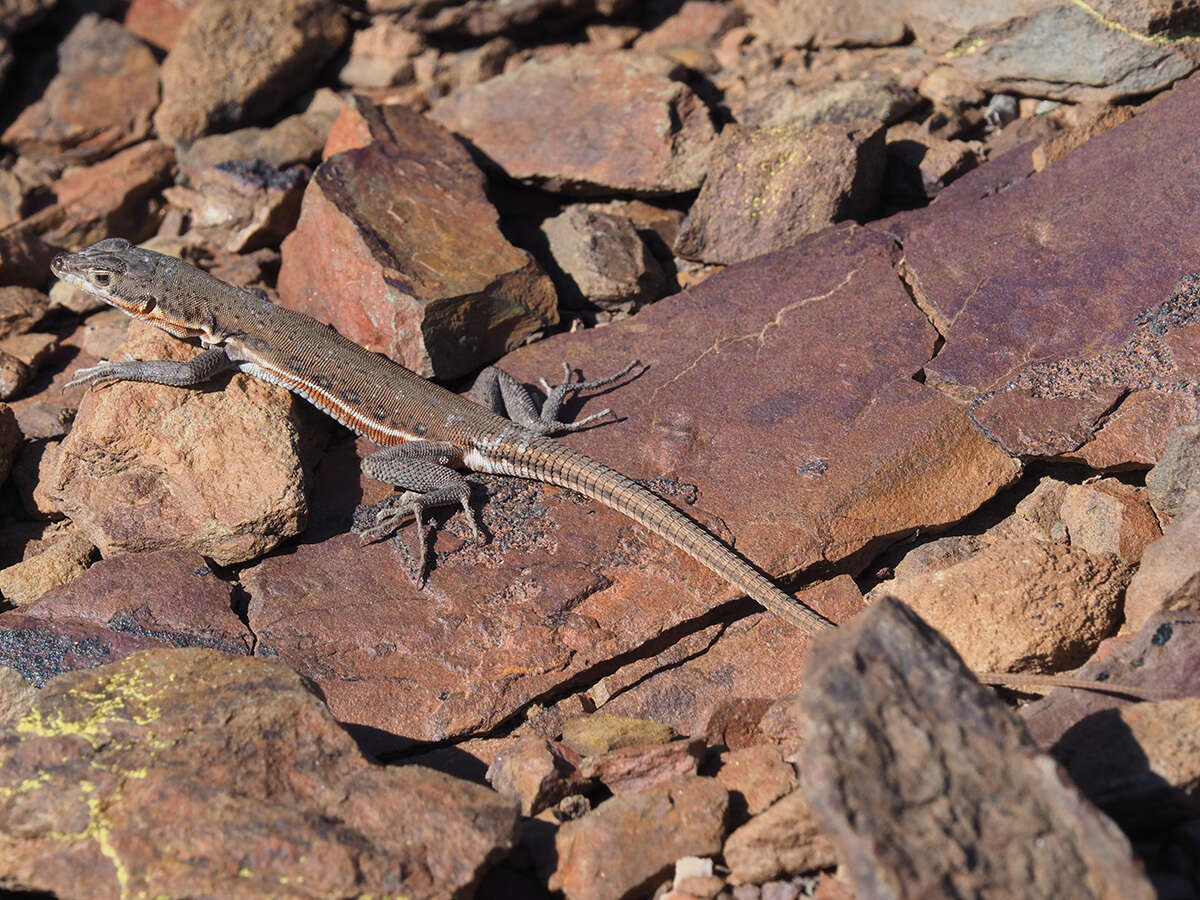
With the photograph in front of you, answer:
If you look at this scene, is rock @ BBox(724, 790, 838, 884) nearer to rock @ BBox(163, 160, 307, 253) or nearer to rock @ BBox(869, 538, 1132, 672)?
rock @ BBox(869, 538, 1132, 672)

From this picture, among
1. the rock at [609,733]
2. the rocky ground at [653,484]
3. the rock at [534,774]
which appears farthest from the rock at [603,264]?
the rock at [534,774]

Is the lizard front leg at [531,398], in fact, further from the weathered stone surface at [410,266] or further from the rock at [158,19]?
the rock at [158,19]

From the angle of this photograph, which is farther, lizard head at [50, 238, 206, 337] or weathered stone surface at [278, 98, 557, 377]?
weathered stone surface at [278, 98, 557, 377]

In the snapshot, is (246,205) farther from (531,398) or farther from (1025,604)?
(1025,604)

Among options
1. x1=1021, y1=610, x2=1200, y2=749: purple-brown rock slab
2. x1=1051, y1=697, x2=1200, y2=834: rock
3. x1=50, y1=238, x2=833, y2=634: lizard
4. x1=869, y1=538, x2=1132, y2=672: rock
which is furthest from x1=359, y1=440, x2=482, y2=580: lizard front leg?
x1=1051, y1=697, x2=1200, y2=834: rock

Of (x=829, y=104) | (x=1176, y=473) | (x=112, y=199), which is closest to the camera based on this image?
(x=1176, y=473)

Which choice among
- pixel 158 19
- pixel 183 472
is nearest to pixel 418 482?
pixel 183 472
